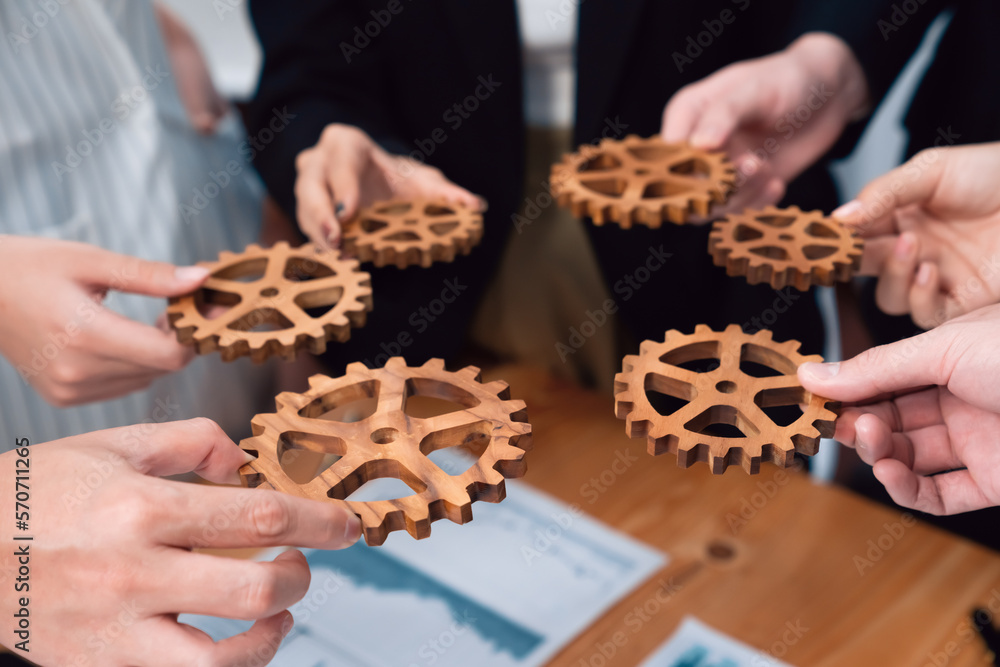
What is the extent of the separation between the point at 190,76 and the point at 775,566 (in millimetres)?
1887

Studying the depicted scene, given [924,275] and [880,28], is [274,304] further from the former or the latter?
[880,28]

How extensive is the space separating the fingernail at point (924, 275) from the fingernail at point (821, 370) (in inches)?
16.9

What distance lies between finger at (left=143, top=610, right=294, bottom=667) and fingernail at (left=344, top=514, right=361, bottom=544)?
11 centimetres

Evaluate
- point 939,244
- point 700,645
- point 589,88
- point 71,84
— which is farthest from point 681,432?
point 71,84

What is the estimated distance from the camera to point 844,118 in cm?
178

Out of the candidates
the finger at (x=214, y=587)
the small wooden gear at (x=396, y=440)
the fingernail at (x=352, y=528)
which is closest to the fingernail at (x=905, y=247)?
the small wooden gear at (x=396, y=440)

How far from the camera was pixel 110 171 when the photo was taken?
1.72 metres

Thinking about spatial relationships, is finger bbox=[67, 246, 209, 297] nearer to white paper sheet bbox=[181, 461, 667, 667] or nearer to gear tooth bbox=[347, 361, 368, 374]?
gear tooth bbox=[347, 361, 368, 374]

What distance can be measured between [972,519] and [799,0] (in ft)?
3.97

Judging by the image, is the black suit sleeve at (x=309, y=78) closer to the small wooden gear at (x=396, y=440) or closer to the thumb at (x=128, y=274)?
the thumb at (x=128, y=274)

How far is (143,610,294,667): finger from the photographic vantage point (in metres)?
0.67

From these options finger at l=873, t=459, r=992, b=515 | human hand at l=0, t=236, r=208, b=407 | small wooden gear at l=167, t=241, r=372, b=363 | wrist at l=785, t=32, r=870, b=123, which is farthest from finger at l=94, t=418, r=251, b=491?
wrist at l=785, t=32, r=870, b=123

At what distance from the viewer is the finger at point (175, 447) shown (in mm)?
748

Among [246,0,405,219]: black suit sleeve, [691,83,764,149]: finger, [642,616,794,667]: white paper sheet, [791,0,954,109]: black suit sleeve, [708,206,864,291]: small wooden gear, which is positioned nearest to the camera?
[642,616,794,667]: white paper sheet
